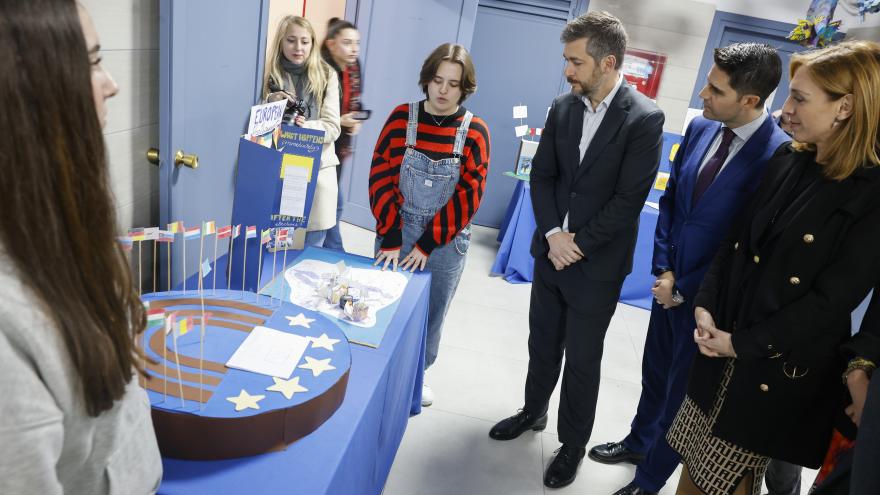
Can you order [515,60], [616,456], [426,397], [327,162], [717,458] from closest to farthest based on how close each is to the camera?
1. [717,458]
2. [616,456]
3. [426,397]
4. [327,162]
5. [515,60]

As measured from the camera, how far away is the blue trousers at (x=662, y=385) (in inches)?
82.7

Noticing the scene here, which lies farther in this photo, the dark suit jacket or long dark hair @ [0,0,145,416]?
the dark suit jacket

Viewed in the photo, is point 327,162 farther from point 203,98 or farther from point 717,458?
point 717,458

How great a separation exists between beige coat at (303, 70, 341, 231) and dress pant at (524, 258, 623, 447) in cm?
114

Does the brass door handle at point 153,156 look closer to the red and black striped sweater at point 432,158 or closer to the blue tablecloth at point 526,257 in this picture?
the red and black striped sweater at point 432,158

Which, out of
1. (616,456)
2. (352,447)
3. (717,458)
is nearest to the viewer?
(352,447)

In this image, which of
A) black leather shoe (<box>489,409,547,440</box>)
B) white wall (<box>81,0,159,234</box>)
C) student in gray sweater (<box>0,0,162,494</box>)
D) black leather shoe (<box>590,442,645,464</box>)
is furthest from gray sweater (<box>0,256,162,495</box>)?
black leather shoe (<box>590,442,645,464</box>)

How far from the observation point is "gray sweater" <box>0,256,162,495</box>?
0.62 m

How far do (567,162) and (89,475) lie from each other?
1.76 m

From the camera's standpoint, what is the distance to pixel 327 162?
116 inches

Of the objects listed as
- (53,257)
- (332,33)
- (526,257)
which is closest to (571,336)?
(53,257)

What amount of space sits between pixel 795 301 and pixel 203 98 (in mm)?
1926

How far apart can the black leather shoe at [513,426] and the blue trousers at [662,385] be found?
44cm

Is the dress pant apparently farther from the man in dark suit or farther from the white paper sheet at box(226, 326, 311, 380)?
the white paper sheet at box(226, 326, 311, 380)
